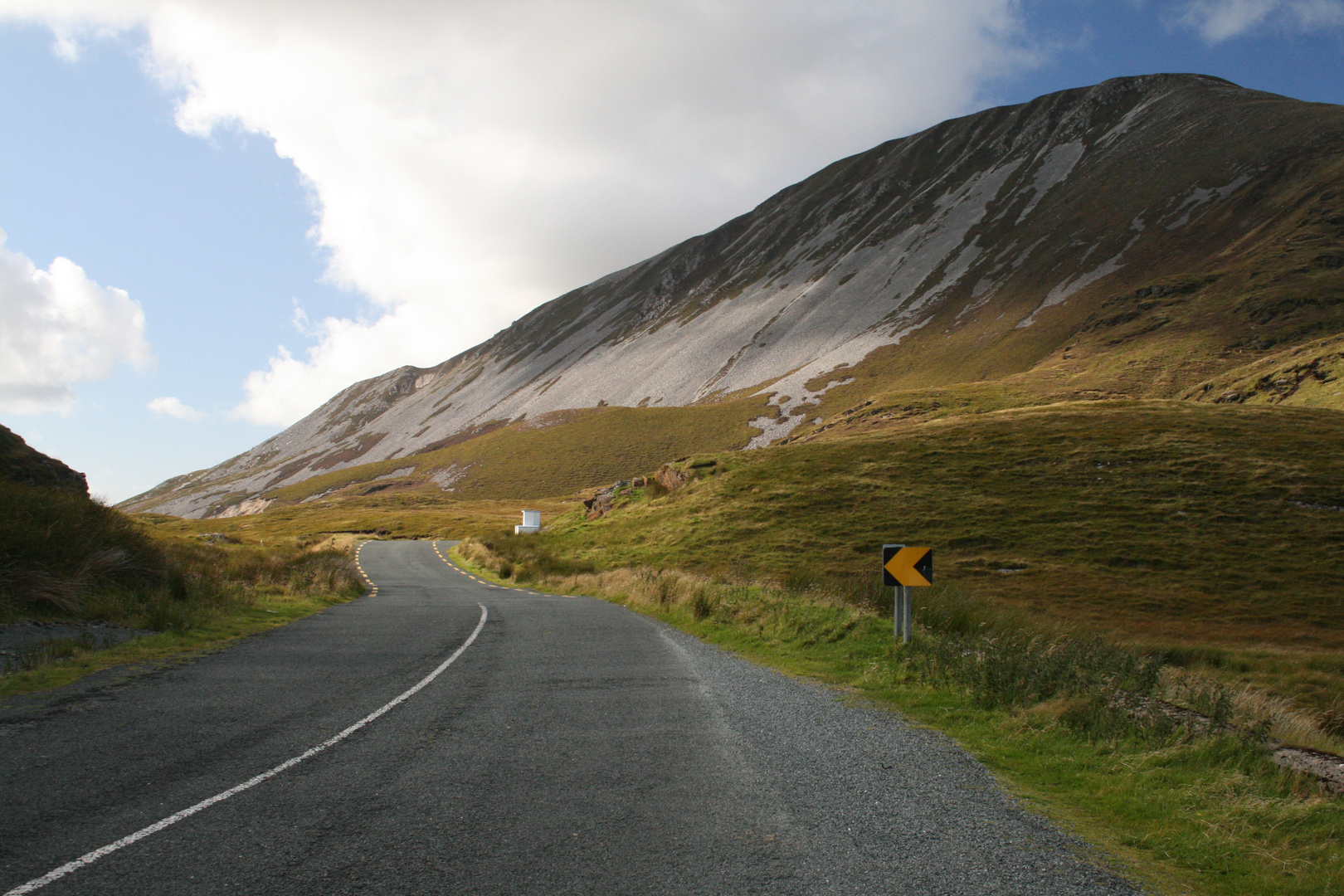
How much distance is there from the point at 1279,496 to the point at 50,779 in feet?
136

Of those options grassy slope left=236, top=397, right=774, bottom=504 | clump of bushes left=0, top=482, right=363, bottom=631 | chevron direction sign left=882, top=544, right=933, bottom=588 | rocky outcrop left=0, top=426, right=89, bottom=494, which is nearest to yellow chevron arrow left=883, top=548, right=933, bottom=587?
chevron direction sign left=882, top=544, right=933, bottom=588

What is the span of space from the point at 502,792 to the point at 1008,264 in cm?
15593

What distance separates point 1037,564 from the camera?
91.1 feet

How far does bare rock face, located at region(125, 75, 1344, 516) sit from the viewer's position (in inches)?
4277

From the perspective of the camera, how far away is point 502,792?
5.56 meters

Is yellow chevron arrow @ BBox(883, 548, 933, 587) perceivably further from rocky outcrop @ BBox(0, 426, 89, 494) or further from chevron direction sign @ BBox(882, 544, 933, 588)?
rocky outcrop @ BBox(0, 426, 89, 494)

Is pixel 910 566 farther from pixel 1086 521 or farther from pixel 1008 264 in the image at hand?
pixel 1008 264

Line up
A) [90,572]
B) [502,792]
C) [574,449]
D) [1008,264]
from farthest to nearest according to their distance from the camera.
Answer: [1008,264], [574,449], [90,572], [502,792]

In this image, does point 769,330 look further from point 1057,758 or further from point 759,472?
point 1057,758

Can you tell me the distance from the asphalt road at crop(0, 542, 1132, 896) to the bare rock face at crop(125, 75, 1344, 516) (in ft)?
274

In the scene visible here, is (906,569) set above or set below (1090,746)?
above

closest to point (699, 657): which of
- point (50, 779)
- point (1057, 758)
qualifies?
point (1057, 758)

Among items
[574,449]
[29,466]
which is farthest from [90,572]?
[574,449]

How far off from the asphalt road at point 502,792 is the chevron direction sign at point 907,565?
2.90 metres
